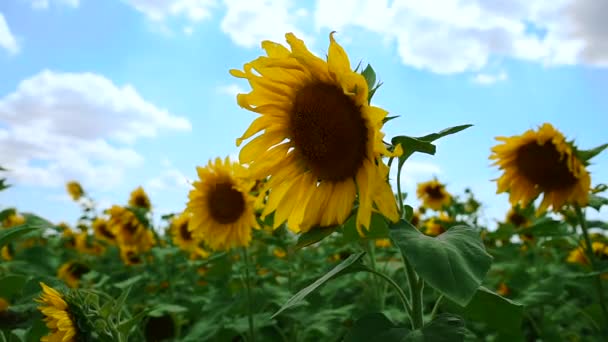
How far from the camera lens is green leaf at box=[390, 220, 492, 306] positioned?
1257mm

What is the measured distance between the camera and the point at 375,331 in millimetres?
1546

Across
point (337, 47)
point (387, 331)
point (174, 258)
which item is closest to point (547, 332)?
point (387, 331)

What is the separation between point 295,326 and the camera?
3.55m

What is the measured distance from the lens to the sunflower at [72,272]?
19.7ft

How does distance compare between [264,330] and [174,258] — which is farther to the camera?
[174,258]

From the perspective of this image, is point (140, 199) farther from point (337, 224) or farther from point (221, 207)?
point (337, 224)

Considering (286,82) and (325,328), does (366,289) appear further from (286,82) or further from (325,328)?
(286,82)

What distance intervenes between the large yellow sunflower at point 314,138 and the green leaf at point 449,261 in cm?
19

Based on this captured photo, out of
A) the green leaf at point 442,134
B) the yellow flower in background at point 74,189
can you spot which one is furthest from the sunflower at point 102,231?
the green leaf at point 442,134

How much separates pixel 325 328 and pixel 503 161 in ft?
5.33

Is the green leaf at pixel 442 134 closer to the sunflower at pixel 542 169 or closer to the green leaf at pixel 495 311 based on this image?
the green leaf at pixel 495 311

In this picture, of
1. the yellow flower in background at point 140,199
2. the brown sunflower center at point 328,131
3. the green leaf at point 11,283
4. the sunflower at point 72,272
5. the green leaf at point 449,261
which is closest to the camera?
the green leaf at point 449,261

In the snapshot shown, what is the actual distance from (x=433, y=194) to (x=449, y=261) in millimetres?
6547

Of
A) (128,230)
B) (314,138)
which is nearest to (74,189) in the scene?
(128,230)
